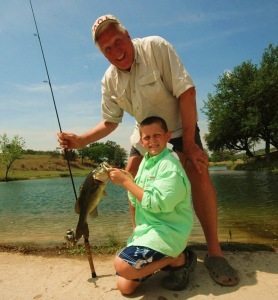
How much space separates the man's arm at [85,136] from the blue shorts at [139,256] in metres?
1.78

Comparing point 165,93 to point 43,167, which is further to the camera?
point 43,167

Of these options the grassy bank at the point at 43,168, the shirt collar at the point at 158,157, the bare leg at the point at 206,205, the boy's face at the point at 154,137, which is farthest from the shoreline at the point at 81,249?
the grassy bank at the point at 43,168

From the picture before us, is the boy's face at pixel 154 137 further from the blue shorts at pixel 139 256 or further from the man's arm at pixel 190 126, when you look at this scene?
the blue shorts at pixel 139 256

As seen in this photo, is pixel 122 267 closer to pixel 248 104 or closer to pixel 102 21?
pixel 102 21

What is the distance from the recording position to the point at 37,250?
5.82 m

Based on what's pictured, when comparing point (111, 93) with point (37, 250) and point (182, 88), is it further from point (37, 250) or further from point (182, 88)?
point (37, 250)

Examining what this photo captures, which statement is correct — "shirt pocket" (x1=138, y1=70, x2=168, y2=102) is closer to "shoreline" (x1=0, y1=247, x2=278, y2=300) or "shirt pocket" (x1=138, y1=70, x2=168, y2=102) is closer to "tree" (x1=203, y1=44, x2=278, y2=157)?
"shoreline" (x1=0, y1=247, x2=278, y2=300)

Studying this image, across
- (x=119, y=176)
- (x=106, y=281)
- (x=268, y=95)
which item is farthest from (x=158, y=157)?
(x=268, y=95)

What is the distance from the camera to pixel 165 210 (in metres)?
3.78

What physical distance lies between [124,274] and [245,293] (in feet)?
3.80

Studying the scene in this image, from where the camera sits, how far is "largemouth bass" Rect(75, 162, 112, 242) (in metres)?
4.17

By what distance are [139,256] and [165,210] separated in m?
0.50

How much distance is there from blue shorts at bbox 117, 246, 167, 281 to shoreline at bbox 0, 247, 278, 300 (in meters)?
0.36

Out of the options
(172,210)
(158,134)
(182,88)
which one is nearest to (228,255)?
(172,210)
